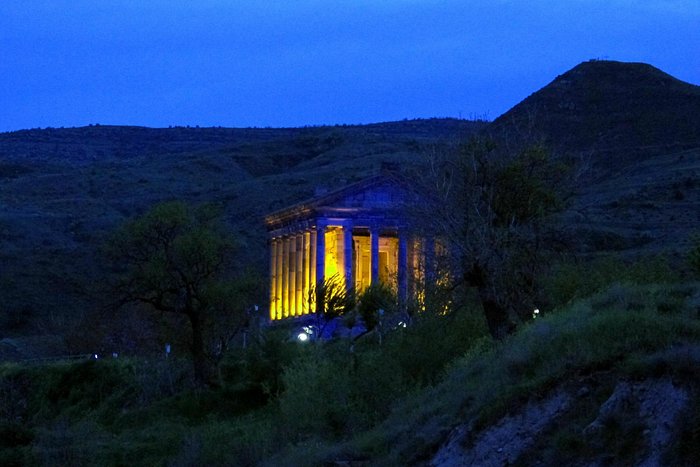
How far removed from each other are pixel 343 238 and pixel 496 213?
37.3m

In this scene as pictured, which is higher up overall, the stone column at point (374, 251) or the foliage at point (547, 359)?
the stone column at point (374, 251)

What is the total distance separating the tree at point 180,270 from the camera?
59344 mm

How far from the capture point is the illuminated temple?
3059 inches

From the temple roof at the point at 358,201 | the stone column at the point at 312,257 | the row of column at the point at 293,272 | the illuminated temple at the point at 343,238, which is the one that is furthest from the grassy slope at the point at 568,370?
the stone column at the point at 312,257

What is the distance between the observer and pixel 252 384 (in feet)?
189

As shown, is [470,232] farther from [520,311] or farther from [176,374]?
[176,374]

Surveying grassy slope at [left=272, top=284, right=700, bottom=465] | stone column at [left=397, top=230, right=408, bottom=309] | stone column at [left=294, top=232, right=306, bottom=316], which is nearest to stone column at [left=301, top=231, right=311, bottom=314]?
stone column at [left=294, top=232, right=306, bottom=316]

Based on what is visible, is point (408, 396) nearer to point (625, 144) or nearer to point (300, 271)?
point (300, 271)

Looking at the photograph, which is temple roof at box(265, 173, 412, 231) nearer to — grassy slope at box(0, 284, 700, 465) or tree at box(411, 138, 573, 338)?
grassy slope at box(0, 284, 700, 465)

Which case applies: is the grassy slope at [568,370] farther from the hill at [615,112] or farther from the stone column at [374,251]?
the hill at [615,112]

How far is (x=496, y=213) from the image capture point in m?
42.2

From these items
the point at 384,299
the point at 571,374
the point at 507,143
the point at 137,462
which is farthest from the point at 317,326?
the point at 571,374

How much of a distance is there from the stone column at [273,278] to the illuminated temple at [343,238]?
0.23m

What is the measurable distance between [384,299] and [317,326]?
29.3 ft
